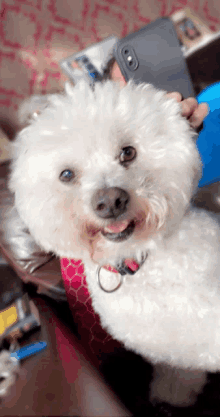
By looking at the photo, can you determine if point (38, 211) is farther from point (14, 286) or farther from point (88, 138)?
point (14, 286)

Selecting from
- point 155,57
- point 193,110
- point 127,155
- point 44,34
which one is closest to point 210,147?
point 193,110

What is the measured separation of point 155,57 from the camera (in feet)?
3.21

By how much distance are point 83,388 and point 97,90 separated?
80cm

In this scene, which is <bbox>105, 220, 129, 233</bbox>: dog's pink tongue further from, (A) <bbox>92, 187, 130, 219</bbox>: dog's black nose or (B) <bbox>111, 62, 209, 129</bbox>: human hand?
(B) <bbox>111, 62, 209, 129</bbox>: human hand

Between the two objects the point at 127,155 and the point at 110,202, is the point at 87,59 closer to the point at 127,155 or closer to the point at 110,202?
the point at 127,155

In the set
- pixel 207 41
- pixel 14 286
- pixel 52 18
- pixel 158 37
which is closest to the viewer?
pixel 158 37

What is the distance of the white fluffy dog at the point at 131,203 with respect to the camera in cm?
70

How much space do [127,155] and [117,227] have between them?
0.65 ft

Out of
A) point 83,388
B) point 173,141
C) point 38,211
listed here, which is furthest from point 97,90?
point 83,388

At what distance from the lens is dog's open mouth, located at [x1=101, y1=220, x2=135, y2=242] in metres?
0.71

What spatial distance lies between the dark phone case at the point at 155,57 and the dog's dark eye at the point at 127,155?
0.34 meters

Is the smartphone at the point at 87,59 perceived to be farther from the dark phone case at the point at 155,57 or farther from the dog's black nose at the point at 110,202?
the dog's black nose at the point at 110,202

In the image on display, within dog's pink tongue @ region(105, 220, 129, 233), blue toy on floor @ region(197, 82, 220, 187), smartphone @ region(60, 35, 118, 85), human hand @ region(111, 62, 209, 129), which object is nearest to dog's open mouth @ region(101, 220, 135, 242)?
dog's pink tongue @ region(105, 220, 129, 233)

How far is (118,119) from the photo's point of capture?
709 millimetres
